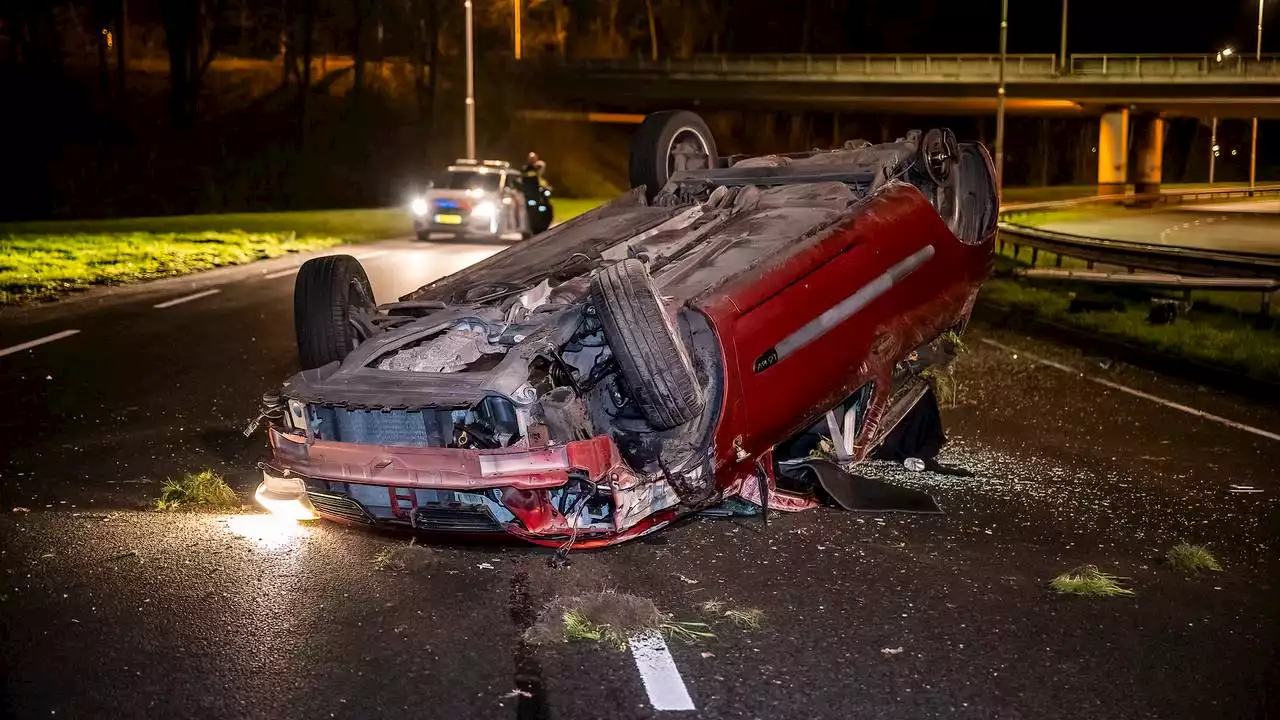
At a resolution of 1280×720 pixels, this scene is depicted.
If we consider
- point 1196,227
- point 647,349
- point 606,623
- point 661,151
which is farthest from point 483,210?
point 606,623

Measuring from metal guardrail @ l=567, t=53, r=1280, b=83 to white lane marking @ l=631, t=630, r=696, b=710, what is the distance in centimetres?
5623

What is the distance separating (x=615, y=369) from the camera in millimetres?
5742

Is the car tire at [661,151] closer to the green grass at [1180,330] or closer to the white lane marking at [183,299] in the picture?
the green grass at [1180,330]

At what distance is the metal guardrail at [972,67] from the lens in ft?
184

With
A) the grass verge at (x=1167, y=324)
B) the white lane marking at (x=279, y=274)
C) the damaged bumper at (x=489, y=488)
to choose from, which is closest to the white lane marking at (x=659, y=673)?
the damaged bumper at (x=489, y=488)

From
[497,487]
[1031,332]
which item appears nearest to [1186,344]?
[1031,332]

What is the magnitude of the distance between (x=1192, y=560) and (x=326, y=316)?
4204 mm

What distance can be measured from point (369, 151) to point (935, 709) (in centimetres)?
5834

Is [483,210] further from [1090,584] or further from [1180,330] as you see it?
[1090,584]

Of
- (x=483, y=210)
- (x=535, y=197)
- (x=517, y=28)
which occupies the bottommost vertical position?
(x=483, y=210)

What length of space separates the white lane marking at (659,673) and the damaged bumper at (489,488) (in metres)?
0.74

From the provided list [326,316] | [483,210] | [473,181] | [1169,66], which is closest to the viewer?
[326,316]

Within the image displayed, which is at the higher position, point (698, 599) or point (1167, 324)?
point (698, 599)

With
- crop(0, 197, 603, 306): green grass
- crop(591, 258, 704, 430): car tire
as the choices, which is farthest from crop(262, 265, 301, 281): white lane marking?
crop(591, 258, 704, 430): car tire
